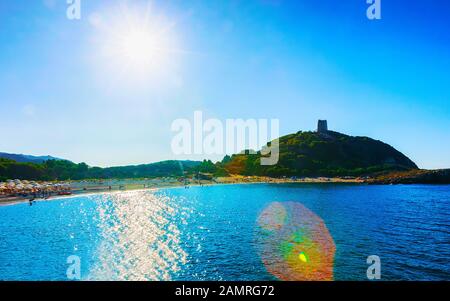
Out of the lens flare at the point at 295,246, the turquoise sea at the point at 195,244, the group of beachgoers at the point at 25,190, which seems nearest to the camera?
the lens flare at the point at 295,246

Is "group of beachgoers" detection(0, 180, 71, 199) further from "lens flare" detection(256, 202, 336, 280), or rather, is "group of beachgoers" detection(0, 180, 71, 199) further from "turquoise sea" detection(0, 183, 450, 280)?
"lens flare" detection(256, 202, 336, 280)

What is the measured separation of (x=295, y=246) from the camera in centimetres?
4197

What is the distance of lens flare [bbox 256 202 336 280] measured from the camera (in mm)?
31400

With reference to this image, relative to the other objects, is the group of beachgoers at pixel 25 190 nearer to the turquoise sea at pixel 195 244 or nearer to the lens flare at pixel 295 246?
the turquoise sea at pixel 195 244

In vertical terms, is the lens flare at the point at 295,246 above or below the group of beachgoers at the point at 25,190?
below

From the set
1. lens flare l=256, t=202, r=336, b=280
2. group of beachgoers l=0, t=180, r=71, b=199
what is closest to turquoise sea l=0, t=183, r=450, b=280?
lens flare l=256, t=202, r=336, b=280

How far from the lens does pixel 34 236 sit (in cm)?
5012

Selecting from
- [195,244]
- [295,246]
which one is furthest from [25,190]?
[295,246]

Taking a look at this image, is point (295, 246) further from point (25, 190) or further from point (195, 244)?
point (25, 190)

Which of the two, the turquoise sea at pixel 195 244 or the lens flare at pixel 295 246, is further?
the turquoise sea at pixel 195 244

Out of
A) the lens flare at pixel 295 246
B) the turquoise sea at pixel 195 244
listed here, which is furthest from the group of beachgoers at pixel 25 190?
the lens flare at pixel 295 246

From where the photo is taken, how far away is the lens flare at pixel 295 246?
31400 millimetres
